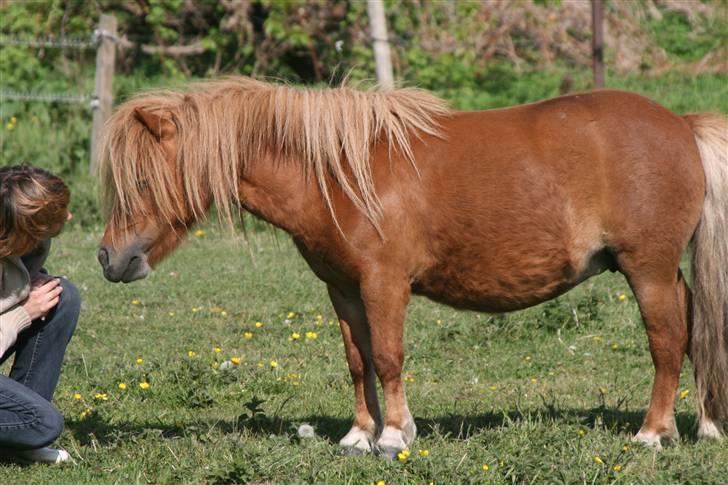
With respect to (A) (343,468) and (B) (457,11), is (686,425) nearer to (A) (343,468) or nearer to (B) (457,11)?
(A) (343,468)

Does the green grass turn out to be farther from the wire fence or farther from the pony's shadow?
the wire fence

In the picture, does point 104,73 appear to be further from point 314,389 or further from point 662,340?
point 662,340

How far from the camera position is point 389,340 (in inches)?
179

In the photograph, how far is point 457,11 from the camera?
1411 cm

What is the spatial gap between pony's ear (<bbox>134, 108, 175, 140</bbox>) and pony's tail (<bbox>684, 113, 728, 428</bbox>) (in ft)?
7.80

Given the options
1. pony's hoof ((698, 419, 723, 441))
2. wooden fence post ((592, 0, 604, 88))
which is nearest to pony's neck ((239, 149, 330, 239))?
pony's hoof ((698, 419, 723, 441))

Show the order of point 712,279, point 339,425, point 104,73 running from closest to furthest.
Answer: point 712,279 < point 339,425 < point 104,73

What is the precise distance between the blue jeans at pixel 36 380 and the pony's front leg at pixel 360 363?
121cm

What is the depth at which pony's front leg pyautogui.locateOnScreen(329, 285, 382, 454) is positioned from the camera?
4.86 meters

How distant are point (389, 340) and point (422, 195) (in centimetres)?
65

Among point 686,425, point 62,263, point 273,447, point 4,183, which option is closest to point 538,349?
point 686,425

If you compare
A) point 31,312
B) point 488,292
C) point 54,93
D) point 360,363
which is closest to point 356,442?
point 360,363

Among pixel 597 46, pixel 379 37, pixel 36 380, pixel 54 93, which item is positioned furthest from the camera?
pixel 54 93

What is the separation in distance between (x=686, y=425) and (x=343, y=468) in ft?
6.13
